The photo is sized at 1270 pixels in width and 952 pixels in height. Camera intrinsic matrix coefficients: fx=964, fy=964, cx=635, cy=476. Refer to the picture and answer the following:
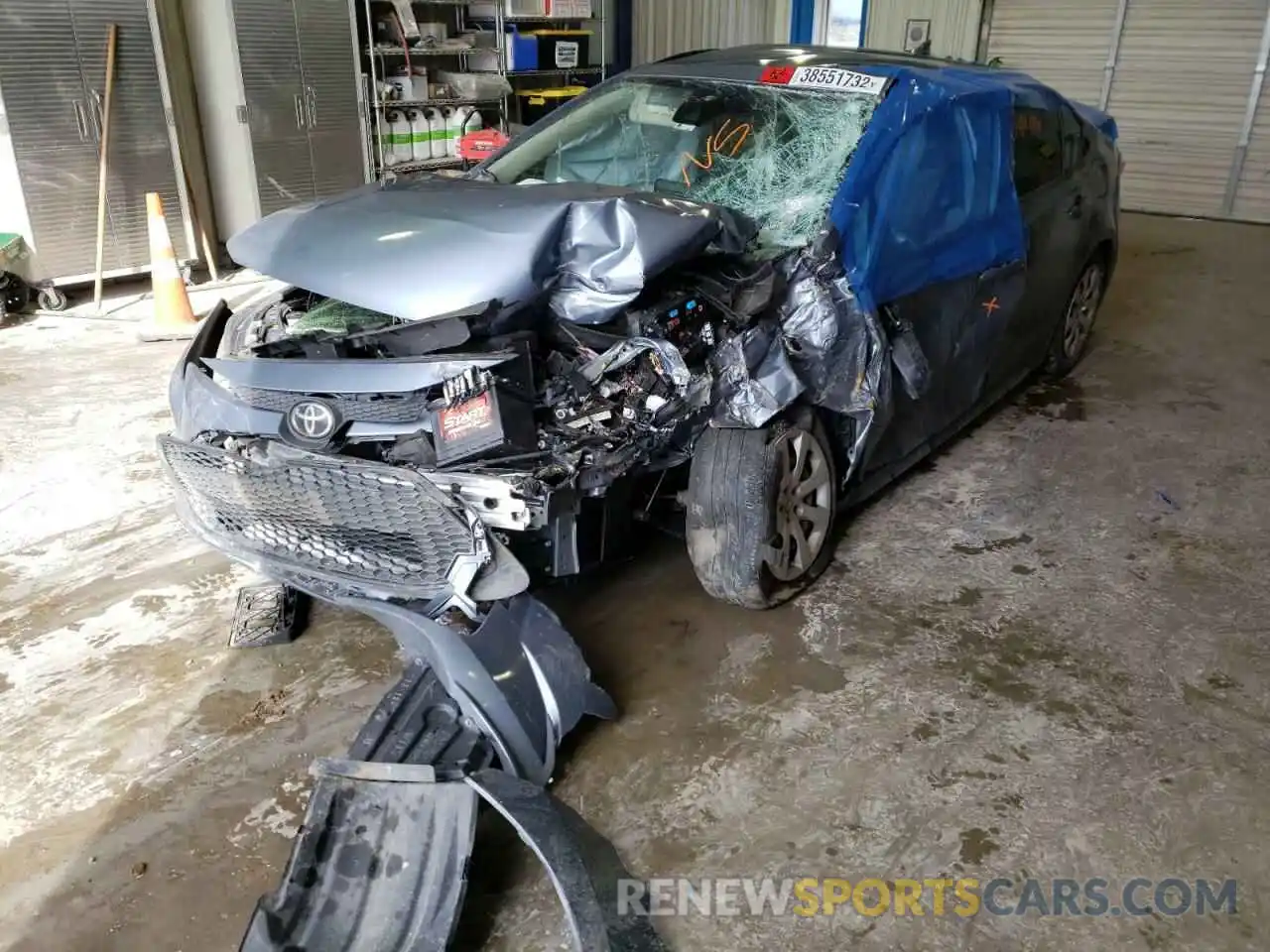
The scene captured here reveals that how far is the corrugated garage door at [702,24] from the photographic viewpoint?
10.8 meters

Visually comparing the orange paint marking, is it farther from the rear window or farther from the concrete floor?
the concrete floor

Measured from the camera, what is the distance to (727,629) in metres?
2.87

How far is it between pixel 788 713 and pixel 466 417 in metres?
1.15

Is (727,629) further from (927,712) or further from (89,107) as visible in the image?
(89,107)

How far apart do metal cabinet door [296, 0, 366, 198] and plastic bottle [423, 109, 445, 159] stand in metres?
0.73

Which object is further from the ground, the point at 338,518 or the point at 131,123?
the point at 131,123

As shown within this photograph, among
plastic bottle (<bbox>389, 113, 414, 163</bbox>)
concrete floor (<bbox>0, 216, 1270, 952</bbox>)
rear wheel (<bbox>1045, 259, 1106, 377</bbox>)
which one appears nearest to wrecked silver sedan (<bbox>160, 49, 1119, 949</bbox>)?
concrete floor (<bbox>0, 216, 1270, 952</bbox>)

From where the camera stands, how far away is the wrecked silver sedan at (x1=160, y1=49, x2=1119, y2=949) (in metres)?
2.11

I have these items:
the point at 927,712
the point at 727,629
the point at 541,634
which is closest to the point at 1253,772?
the point at 927,712

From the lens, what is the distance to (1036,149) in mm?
3812

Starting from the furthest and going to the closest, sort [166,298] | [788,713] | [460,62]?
[460,62]
[166,298]
[788,713]

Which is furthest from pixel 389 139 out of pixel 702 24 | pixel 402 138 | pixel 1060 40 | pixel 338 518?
pixel 1060 40

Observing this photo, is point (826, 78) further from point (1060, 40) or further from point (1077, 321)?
point (1060, 40)

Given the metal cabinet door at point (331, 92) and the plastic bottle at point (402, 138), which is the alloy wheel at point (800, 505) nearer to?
the metal cabinet door at point (331, 92)
